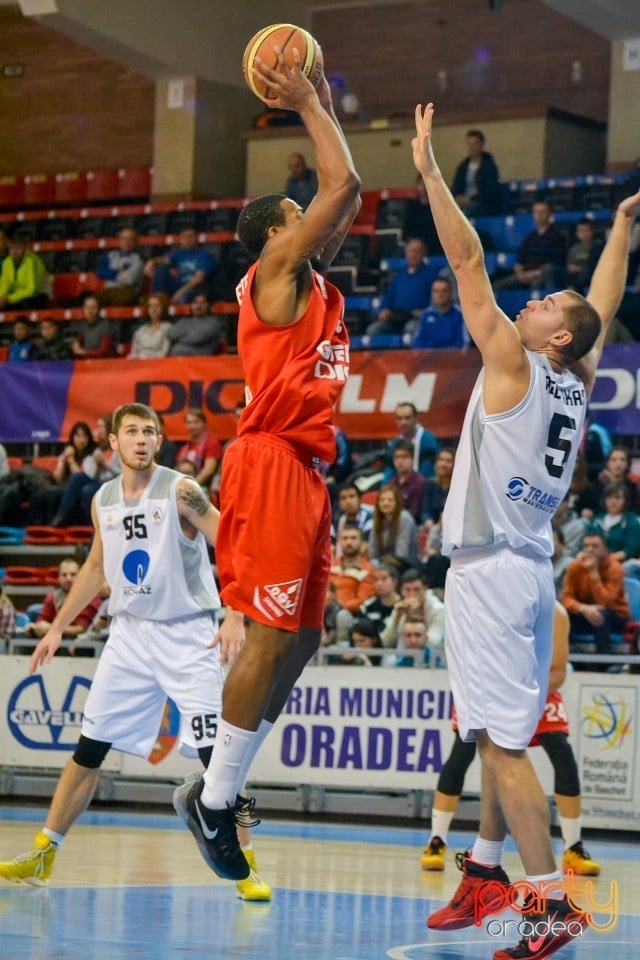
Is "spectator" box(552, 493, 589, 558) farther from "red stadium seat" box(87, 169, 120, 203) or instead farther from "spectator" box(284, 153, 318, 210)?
"red stadium seat" box(87, 169, 120, 203)

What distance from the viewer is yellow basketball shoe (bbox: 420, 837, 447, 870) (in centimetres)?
843

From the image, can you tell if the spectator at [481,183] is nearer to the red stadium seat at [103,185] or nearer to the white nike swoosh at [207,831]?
the red stadium seat at [103,185]

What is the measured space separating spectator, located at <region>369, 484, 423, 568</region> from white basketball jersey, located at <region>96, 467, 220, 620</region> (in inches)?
213

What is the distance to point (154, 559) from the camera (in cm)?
746

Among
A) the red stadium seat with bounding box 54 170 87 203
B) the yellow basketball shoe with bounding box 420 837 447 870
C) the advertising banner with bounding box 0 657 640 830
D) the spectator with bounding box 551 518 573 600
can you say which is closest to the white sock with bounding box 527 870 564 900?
the yellow basketball shoe with bounding box 420 837 447 870

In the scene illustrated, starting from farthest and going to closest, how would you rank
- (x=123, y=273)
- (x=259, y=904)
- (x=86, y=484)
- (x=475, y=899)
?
(x=123, y=273) → (x=86, y=484) → (x=259, y=904) → (x=475, y=899)

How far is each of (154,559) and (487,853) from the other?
2449 millimetres

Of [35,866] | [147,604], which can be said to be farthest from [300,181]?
[35,866]

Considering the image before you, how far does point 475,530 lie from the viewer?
5.34 m

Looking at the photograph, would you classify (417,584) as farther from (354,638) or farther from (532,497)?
(532,497)

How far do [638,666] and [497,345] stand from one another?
6.42 meters

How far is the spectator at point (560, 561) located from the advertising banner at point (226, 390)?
2386mm

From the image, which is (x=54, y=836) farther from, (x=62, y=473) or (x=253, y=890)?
(x=62, y=473)

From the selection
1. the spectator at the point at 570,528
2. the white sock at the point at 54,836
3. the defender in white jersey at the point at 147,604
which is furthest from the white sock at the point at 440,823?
the spectator at the point at 570,528
